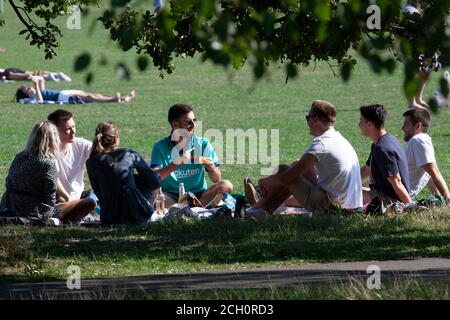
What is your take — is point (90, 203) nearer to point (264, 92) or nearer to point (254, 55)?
point (254, 55)

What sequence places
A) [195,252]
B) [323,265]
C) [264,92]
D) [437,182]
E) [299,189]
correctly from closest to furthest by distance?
[323,265], [195,252], [299,189], [437,182], [264,92]

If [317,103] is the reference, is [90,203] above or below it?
below

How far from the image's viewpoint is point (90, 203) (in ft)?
42.7

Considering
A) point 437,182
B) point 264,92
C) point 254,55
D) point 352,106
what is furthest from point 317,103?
point 264,92

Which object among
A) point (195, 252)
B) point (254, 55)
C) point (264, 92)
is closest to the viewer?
point (254, 55)

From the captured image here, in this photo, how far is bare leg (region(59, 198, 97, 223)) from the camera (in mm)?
12970

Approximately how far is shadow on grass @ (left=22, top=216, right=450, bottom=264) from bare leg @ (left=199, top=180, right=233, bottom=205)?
1678 millimetres

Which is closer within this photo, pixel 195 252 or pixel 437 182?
pixel 195 252

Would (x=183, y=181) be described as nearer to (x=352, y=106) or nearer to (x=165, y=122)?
(x=165, y=122)

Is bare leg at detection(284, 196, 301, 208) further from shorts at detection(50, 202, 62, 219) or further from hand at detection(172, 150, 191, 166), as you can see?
shorts at detection(50, 202, 62, 219)

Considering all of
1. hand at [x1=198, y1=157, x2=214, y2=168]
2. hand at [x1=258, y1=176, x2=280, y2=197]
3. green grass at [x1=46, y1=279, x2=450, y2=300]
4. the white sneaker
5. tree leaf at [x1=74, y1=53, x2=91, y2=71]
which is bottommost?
green grass at [x1=46, y1=279, x2=450, y2=300]

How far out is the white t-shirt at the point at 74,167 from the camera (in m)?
14.1

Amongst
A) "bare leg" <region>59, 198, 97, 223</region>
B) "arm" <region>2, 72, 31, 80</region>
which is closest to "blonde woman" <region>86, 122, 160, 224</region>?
"bare leg" <region>59, 198, 97, 223</region>

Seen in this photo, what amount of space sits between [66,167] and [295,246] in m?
3.99
